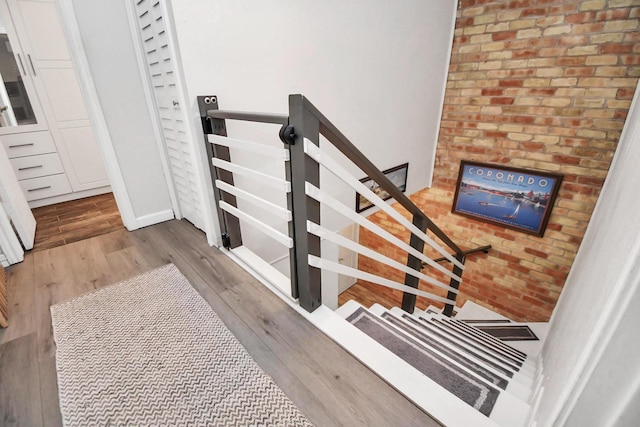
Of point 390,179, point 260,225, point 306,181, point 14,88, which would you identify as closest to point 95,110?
point 260,225

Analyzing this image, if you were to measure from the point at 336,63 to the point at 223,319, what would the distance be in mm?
1742

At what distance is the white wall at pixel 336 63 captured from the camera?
1428 mm

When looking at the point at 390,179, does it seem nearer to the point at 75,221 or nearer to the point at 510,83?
the point at 510,83

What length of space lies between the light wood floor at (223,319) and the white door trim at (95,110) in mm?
245

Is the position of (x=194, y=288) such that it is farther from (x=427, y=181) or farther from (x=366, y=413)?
(x=427, y=181)

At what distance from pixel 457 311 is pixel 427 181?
1583 millimetres

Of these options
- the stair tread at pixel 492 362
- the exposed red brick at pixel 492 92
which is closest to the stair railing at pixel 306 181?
the stair tread at pixel 492 362

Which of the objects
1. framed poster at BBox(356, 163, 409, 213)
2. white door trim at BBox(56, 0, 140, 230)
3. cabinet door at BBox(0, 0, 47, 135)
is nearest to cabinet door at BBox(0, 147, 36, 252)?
white door trim at BBox(56, 0, 140, 230)

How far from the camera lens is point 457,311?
3354 mm

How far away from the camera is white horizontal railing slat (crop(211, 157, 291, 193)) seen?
3.77 ft

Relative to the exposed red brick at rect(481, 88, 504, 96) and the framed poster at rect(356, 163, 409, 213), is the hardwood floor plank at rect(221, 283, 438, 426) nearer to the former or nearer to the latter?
the framed poster at rect(356, 163, 409, 213)

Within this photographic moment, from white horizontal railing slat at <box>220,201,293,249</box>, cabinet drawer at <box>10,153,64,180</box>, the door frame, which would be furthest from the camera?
cabinet drawer at <box>10,153,64,180</box>

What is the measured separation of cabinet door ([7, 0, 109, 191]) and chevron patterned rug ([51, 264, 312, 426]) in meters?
1.77

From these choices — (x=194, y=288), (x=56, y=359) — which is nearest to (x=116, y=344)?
(x=56, y=359)
